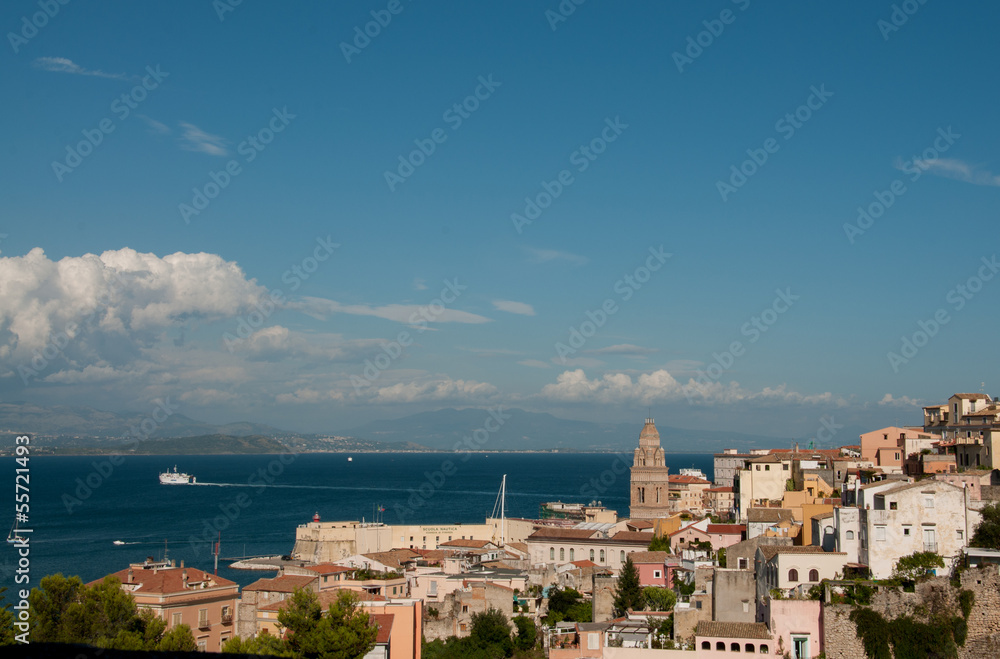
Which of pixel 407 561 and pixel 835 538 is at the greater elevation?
pixel 835 538

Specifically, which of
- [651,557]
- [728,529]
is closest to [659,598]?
[651,557]

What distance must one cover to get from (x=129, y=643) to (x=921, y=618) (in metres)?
21.9

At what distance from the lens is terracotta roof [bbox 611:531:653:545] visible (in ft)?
166

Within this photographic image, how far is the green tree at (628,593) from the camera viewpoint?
37.1 meters

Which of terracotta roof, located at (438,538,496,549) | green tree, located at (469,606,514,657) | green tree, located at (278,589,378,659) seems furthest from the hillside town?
terracotta roof, located at (438,538,496,549)

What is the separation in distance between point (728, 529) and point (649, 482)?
27.3 meters

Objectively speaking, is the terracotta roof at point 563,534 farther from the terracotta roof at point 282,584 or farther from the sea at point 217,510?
the terracotta roof at point 282,584

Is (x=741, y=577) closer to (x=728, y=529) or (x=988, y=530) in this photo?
(x=988, y=530)

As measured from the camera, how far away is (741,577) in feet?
103

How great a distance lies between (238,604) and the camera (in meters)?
31.9

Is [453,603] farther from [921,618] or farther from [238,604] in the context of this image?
[921,618]

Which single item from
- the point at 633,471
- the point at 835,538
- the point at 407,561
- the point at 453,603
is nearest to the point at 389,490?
the point at 633,471

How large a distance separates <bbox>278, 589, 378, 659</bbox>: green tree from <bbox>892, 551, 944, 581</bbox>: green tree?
16.2m

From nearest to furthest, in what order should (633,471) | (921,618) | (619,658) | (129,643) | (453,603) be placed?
(129,643)
(921,618)
(619,658)
(453,603)
(633,471)
